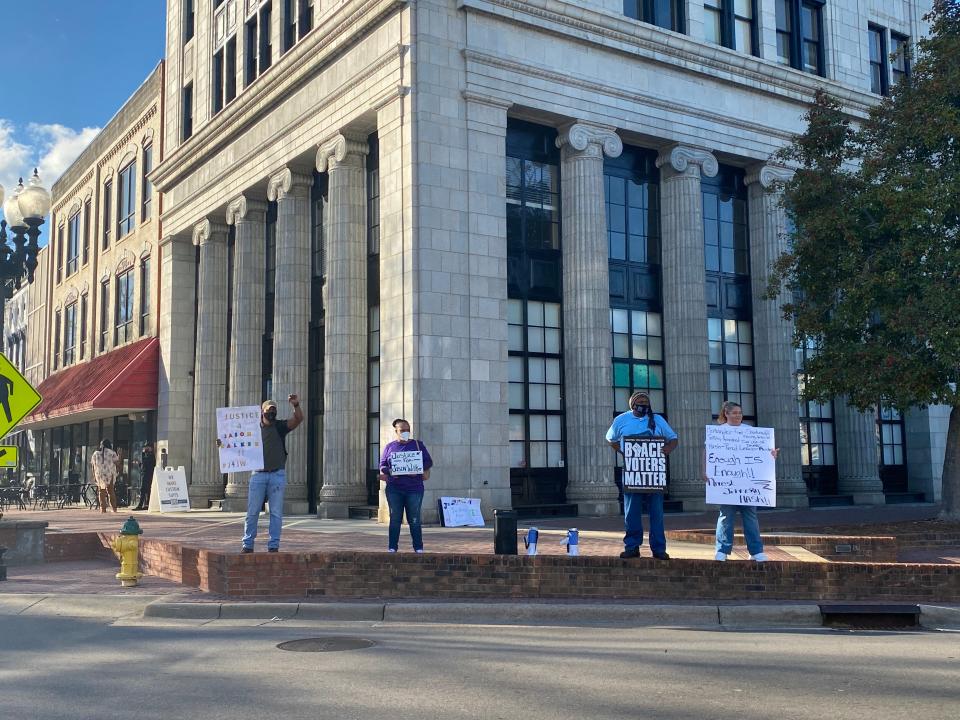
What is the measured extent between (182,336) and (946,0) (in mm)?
23188

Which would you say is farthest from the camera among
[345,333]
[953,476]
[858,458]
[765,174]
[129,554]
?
[858,458]

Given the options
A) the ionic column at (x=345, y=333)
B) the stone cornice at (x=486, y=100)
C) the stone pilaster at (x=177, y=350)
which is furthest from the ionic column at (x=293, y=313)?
the stone pilaster at (x=177, y=350)

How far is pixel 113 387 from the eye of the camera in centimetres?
3084

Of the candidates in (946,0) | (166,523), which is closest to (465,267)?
(166,523)

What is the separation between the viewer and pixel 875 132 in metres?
20.0

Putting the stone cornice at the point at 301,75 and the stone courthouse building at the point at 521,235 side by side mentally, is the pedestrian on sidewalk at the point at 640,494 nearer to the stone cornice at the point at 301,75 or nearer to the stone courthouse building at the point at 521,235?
the stone courthouse building at the point at 521,235

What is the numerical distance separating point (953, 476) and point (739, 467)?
10157 mm

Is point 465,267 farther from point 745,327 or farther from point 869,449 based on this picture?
point 869,449

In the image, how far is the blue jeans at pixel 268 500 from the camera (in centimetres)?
1194

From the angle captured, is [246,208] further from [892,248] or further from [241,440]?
[892,248]

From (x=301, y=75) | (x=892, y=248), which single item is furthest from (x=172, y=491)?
(x=892, y=248)

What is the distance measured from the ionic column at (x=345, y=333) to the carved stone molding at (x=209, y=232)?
7953 mm

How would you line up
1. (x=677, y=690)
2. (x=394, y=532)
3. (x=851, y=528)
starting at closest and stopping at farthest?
(x=677, y=690)
(x=394, y=532)
(x=851, y=528)

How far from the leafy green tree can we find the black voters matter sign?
8841 mm
